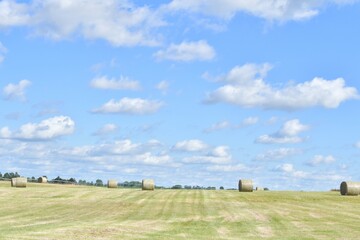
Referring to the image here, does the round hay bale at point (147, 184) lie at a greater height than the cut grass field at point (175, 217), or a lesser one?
Result: greater

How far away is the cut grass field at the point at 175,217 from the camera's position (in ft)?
84.6

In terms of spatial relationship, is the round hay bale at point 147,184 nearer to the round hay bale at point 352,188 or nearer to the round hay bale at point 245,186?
the round hay bale at point 245,186

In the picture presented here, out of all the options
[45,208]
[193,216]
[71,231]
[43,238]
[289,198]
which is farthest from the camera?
[289,198]

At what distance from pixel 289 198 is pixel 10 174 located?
9101 cm

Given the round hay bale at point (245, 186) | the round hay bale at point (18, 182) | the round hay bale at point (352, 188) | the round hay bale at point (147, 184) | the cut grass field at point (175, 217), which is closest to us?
the cut grass field at point (175, 217)

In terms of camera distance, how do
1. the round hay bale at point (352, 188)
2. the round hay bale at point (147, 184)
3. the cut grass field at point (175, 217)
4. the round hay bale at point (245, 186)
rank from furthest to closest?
the round hay bale at point (147, 184) < the round hay bale at point (245, 186) < the round hay bale at point (352, 188) < the cut grass field at point (175, 217)

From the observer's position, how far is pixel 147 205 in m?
42.0

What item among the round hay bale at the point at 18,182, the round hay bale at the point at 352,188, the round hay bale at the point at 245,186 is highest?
the round hay bale at the point at 18,182

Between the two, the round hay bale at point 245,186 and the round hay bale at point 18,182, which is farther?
the round hay bale at point 18,182

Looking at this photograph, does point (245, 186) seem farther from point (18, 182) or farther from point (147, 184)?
point (18, 182)

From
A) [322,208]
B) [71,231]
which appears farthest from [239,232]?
[322,208]

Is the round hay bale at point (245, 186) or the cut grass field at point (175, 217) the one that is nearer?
the cut grass field at point (175, 217)

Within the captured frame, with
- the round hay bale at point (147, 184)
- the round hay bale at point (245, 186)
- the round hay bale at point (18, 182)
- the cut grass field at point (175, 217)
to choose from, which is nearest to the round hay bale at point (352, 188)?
the cut grass field at point (175, 217)

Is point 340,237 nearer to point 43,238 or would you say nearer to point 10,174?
point 43,238
